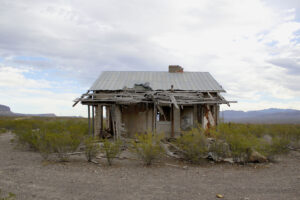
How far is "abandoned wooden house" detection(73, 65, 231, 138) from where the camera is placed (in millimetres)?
12883

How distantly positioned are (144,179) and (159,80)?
9211mm

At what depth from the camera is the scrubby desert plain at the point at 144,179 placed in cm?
598

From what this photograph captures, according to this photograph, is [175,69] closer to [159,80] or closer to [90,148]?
[159,80]

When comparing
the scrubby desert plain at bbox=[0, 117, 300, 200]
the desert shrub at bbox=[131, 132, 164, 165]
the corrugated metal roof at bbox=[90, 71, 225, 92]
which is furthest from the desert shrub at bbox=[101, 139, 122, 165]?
the corrugated metal roof at bbox=[90, 71, 225, 92]

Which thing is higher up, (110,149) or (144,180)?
(110,149)

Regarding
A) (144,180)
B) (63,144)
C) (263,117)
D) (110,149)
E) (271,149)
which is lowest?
(263,117)

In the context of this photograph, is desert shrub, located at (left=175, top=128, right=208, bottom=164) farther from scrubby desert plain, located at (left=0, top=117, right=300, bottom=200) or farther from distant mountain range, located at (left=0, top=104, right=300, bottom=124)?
distant mountain range, located at (left=0, top=104, right=300, bottom=124)

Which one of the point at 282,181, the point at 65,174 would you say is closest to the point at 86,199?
the point at 65,174

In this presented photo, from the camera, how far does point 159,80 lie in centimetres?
1577

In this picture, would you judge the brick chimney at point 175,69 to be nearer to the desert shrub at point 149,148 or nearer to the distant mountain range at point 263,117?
the desert shrub at point 149,148

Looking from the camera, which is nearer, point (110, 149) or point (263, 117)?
point (110, 149)

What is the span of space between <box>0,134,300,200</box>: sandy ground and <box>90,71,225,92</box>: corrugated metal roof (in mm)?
6027

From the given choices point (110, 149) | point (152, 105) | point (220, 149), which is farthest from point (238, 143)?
point (152, 105)

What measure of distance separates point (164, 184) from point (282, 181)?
3.33m
